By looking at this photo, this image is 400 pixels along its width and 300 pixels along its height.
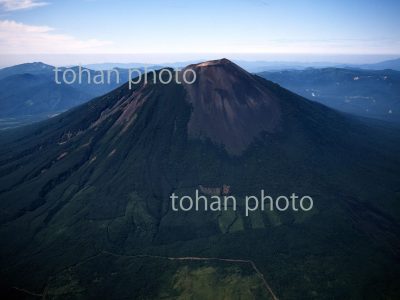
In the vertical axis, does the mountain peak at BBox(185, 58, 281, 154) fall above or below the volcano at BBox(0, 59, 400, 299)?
above

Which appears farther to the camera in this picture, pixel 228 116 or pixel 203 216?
pixel 228 116

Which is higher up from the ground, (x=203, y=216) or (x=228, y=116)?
(x=228, y=116)

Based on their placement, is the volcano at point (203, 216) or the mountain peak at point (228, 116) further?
the mountain peak at point (228, 116)

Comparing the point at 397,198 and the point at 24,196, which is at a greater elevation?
the point at 397,198

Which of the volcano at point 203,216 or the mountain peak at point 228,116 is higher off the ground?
the mountain peak at point 228,116

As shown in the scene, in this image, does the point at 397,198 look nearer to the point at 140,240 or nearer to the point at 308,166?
the point at 308,166

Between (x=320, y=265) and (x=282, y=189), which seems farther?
(x=282, y=189)

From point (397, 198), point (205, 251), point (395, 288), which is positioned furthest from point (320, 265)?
point (397, 198)

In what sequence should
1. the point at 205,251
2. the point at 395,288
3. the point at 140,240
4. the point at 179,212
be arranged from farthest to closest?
1. the point at 179,212
2. the point at 140,240
3. the point at 205,251
4. the point at 395,288
